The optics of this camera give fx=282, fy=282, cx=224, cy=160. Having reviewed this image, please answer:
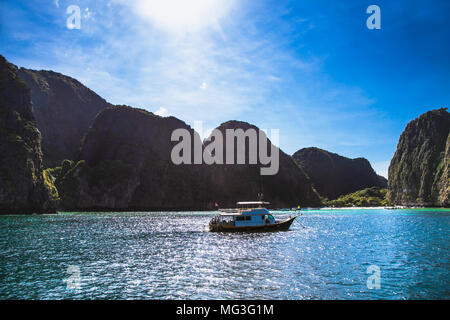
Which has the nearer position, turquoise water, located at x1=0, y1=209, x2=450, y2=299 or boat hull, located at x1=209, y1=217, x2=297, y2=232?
turquoise water, located at x1=0, y1=209, x2=450, y2=299

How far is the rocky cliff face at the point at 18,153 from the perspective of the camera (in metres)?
A: 132

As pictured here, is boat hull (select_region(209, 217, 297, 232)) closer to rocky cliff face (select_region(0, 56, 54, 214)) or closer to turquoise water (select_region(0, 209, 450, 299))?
turquoise water (select_region(0, 209, 450, 299))

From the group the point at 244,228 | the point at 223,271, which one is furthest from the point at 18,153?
the point at 223,271

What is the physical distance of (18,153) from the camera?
139125 mm

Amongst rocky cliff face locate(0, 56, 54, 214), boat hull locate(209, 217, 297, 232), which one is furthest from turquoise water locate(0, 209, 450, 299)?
rocky cliff face locate(0, 56, 54, 214)

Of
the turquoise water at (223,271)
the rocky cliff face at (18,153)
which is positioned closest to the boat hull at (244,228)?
the turquoise water at (223,271)

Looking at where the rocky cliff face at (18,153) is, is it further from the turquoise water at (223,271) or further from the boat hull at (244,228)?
the boat hull at (244,228)

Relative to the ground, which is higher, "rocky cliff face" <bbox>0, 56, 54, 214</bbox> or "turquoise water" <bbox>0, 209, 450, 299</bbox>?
"rocky cliff face" <bbox>0, 56, 54, 214</bbox>

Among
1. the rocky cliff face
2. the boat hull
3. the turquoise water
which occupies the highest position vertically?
the rocky cliff face

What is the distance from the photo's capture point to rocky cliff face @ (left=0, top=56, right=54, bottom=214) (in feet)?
434

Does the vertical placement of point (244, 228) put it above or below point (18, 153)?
below

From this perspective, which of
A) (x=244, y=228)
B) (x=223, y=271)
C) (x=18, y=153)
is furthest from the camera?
(x=18, y=153)

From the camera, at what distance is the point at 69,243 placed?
48.9m

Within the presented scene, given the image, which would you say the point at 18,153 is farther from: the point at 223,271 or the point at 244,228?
the point at 223,271
